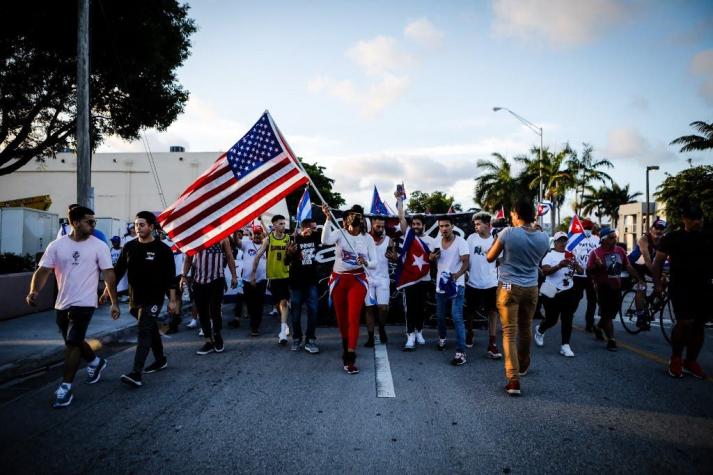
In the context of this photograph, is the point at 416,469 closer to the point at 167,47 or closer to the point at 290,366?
the point at 290,366

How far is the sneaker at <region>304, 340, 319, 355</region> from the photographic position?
23.7 feet

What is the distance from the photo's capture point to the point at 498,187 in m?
44.7

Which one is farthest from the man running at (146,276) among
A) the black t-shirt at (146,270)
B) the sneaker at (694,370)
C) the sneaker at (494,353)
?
the sneaker at (694,370)

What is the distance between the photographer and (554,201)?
40.9 meters

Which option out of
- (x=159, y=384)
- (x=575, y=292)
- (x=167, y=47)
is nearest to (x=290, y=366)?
(x=159, y=384)

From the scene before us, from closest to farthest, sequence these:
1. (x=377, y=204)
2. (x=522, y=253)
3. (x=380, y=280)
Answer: (x=522, y=253) → (x=380, y=280) → (x=377, y=204)

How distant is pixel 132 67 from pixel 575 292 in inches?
535

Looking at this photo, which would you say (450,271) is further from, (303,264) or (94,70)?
(94,70)

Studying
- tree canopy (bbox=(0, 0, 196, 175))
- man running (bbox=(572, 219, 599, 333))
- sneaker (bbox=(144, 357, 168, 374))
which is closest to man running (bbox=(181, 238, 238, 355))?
sneaker (bbox=(144, 357, 168, 374))

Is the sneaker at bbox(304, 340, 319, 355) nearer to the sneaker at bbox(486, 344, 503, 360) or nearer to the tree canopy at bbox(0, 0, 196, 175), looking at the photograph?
the sneaker at bbox(486, 344, 503, 360)

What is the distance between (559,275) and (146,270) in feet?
19.7

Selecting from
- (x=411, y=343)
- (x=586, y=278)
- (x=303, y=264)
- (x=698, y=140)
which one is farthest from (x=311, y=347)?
(x=698, y=140)

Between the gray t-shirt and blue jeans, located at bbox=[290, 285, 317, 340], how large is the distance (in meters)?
3.27

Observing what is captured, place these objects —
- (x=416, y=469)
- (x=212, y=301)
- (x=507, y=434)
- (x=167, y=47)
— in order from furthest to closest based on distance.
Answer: (x=167, y=47) < (x=212, y=301) < (x=507, y=434) < (x=416, y=469)
